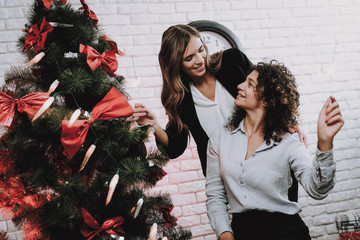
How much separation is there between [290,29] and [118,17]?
135 cm

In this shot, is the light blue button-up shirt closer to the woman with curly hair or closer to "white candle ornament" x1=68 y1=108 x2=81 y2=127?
the woman with curly hair

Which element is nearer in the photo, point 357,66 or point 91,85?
point 91,85

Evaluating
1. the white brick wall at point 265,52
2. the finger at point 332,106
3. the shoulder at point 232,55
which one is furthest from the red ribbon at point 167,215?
the white brick wall at point 265,52

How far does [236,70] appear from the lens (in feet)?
5.16

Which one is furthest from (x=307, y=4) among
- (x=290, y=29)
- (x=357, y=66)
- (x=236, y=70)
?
(x=236, y=70)

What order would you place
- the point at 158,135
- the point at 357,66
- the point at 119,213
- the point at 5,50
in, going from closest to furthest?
the point at 119,213, the point at 158,135, the point at 5,50, the point at 357,66

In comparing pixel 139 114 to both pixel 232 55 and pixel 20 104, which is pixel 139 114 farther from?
pixel 232 55

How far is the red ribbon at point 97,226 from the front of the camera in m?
0.94

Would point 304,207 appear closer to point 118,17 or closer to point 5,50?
point 118,17

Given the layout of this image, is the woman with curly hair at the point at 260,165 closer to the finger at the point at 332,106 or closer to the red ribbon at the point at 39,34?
the finger at the point at 332,106

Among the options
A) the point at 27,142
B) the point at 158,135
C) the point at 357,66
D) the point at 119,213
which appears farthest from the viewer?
the point at 357,66

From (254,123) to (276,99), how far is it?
138 mm

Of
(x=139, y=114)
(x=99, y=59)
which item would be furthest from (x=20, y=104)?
(x=139, y=114)

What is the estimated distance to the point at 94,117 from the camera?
0.98 meters
